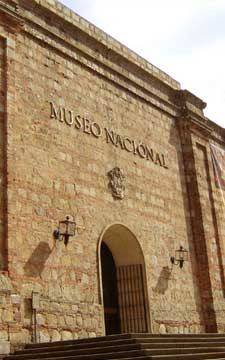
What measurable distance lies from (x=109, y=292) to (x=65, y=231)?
2678mm

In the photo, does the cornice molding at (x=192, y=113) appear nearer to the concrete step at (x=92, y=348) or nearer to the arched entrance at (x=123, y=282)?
the arched entrance at (x=123, y=282)

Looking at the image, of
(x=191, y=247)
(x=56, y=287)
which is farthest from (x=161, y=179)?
(x=56, y=287)

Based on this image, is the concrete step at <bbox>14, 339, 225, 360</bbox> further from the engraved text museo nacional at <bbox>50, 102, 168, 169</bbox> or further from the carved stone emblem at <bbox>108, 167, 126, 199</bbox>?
the engraved text museo nacional at <bbox>50, 102, 168, 169</bbox>

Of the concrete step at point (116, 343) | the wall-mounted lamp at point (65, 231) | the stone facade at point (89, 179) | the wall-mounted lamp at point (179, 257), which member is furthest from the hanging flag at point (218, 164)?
the concrete step at point (116, 343)

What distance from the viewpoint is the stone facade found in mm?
10539

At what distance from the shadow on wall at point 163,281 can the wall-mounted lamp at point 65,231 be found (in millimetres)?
3081

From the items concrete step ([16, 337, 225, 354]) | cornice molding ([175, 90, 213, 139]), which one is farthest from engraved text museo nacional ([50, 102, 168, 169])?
concrete step ([16, 337, 225, 354])

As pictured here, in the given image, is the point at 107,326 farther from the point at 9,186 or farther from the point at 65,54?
the point at 65,54

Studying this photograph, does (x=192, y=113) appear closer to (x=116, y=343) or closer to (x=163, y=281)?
(x=163, y=281)

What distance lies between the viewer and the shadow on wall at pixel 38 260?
34.1 ft

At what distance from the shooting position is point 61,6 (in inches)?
513

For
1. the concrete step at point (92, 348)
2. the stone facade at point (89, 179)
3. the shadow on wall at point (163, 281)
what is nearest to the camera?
the concrete step at point (92, 348)

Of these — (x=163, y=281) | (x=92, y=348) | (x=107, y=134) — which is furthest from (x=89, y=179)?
(x=92, y=348)

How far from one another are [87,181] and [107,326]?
10.8 feet
